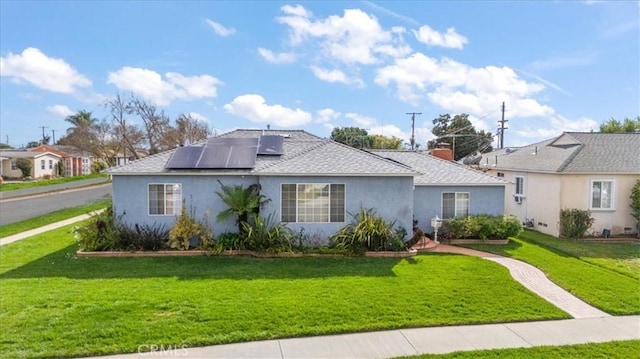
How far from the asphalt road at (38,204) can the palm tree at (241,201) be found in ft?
50.6

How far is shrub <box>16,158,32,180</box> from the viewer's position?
5159 cm

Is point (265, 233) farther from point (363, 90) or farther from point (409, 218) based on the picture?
point (363, 90)

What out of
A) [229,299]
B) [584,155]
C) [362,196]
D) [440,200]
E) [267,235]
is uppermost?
[584,155]

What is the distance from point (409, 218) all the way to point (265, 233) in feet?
18.4

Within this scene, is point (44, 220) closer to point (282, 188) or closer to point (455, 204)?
point (282, 188)

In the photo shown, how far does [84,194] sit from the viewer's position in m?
36.8

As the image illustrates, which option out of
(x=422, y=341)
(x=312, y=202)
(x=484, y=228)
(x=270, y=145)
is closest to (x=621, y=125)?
(x=484, y=228)

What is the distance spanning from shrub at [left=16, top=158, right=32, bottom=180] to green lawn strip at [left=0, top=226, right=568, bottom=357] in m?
48.7

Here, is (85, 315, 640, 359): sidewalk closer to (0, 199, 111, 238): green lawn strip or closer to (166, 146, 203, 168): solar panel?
(166, 146, 203, 168): solar panel

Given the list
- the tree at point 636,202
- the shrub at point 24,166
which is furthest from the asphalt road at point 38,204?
the tree at point 636,202

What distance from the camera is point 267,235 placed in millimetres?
13555

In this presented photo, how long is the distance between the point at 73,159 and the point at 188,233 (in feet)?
205

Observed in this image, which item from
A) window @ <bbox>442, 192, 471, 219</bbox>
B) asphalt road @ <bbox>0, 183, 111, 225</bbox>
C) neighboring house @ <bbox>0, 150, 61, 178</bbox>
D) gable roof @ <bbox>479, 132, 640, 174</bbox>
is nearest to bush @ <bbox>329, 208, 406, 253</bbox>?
window @ <bbox>442, 192, 471, 219</bbox>

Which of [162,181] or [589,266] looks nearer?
[589,266]
